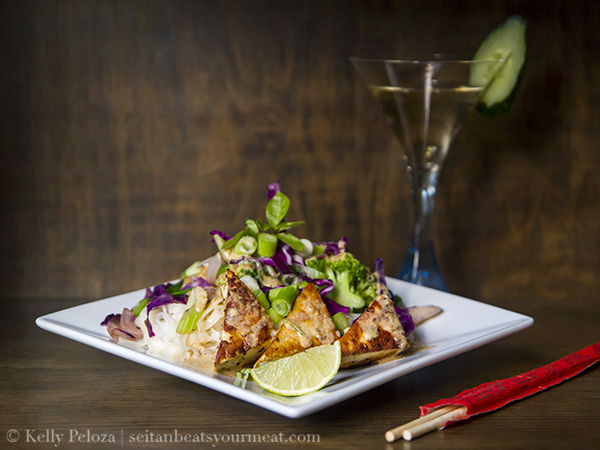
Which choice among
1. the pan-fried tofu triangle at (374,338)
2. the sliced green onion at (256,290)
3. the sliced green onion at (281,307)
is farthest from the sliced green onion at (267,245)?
the pan-fried tofu triangle at (374,338)

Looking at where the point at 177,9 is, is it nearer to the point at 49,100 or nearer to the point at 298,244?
the point at 49,100

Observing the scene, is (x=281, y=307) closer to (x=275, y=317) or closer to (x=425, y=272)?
(x=275, y=317)

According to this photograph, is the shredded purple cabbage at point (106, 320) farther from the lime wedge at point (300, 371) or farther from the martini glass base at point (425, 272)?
the martini glass base at point (425, 272)

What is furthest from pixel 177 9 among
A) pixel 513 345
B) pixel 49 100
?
pixel 513 345

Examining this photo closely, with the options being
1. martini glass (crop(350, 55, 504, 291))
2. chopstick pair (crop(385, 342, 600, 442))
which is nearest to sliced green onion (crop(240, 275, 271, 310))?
chopstick pair (crop(385, 342, 600, 442))

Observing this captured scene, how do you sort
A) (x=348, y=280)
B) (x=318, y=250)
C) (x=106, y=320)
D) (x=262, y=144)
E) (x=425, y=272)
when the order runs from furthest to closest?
(x=262, y=144) → (x=425, y=272) → (x=318, y=250) → (x=348, y=280) → (x=106, y=320)

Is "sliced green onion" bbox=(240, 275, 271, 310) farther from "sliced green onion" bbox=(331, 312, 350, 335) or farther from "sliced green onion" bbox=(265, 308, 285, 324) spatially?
"sliced green onion" bbox=(331, 312, 350, 335)

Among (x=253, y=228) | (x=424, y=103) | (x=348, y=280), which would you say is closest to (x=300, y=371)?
(x=348, y=280)
